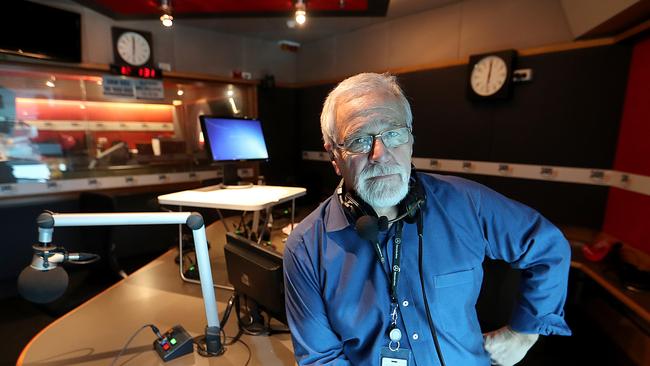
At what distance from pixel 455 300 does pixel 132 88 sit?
398 centimetres

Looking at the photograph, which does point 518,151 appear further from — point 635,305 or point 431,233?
point 431,233

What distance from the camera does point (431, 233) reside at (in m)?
0.98

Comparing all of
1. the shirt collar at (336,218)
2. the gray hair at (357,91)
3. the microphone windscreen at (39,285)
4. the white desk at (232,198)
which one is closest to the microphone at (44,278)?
the microphone windscreen at (39,285)

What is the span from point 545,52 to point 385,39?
1.83 meters

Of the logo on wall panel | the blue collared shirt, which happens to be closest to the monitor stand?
the blue collared shirt

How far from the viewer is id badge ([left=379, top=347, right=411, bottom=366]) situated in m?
0.90

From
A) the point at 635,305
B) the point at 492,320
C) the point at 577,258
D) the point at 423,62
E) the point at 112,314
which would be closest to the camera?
the point at 112,314

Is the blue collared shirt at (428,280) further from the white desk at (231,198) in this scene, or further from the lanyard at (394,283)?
Result: the white desk at (231,198)

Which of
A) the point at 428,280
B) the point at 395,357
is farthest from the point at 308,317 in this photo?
the point at 428,280

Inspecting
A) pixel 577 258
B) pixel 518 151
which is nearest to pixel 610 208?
pixel 577 258

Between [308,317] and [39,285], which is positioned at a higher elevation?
[39,285]

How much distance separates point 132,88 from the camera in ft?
11.8

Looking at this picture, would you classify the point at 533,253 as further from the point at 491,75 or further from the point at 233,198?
the point at 491,75

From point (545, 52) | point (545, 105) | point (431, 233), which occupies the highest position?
point (545, 52)
